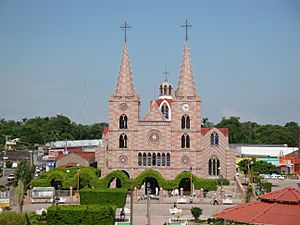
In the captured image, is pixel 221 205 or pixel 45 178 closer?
pixel 221 205

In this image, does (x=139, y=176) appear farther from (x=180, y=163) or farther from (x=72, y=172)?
(x=72, y=172)

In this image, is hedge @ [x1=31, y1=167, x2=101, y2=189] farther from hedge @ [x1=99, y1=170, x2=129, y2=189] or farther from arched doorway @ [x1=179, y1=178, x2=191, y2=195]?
arched doorway @ [x1=179, y1=178, x2=191, y2=195]

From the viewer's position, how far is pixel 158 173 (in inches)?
2382

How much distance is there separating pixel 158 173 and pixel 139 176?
1.97m

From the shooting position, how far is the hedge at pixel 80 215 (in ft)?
128

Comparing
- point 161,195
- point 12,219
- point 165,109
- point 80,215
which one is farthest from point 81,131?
point 12,219

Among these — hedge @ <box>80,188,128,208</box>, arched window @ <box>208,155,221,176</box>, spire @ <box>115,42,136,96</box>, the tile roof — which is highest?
spire @ <box>115,42,136,96</box>

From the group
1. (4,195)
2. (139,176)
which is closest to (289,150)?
(139,176)

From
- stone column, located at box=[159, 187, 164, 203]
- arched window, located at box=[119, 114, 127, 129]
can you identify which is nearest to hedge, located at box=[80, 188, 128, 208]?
stone column, located at box=[159, 187, 164, 203]

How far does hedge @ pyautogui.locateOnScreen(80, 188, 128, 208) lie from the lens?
49312 mm

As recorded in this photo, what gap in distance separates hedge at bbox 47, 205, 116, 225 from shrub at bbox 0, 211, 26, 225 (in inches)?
225

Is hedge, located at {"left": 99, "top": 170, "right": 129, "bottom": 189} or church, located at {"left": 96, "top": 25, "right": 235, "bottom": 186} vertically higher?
church, located at {"left": 96, "top": 25, "right": 235, "bottom": 186}

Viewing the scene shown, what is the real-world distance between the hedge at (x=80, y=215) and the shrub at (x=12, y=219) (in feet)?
18.7

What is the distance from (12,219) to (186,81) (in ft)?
110
